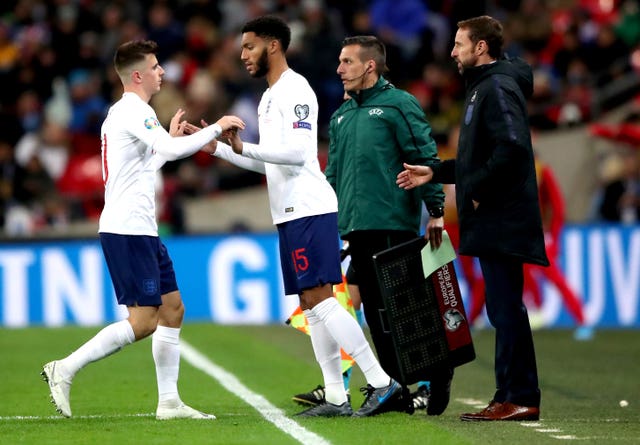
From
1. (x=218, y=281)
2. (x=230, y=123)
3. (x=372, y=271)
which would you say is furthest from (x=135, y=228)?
(x=218, y=281)

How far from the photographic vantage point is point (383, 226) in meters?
8.16

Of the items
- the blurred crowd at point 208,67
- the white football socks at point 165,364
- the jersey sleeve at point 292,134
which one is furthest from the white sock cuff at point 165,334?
the blurred crowd at point 208,67

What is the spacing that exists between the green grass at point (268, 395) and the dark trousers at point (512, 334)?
23 cm

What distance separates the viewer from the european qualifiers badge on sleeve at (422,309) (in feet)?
26.2

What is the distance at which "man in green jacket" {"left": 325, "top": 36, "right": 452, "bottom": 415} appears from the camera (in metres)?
8.19

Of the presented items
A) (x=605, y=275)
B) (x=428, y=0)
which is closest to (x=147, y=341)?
(x=605, y=275)

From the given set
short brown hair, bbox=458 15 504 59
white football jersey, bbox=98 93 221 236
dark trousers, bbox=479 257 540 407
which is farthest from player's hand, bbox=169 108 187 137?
dark trousers, bbox=479 257 540 407

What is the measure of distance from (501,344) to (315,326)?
1.13 m

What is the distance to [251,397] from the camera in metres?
9.13

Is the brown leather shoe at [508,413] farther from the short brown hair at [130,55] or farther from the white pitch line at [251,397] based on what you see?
the short brown hair at [130,55]

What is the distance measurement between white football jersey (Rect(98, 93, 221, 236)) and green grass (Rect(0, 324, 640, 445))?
1.17m

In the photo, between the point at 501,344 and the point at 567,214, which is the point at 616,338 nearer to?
the point at 567,214

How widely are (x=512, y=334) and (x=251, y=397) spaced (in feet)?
7.39

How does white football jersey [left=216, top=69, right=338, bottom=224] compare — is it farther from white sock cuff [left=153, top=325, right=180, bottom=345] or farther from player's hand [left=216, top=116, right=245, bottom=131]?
white sock cuff [left=153, top=325, right=180, bottom=345]
